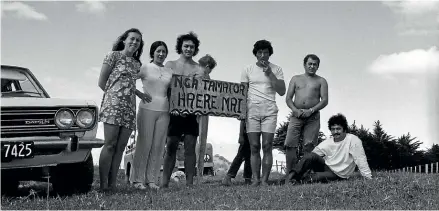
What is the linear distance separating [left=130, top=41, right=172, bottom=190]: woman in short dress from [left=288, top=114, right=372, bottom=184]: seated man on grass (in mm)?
1891

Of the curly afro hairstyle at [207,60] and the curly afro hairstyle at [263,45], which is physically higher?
the curly afro hairstyle at [263,45]

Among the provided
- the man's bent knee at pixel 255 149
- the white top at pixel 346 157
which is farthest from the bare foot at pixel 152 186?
the white top at pixel 346 157

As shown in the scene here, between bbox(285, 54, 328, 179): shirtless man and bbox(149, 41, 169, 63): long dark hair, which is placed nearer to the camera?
bbox(149, 41, 169, 63): long dark hair

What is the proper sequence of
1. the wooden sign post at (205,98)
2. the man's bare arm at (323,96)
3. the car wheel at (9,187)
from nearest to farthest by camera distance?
the wooden sign post at (205,98) < the man's bare arm at (323,96) < the car wheel at (9,187)

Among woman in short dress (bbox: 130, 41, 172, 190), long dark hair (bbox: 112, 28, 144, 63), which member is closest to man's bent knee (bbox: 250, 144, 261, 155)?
woman in short dress (bbox: 130, 41, 172, 190)

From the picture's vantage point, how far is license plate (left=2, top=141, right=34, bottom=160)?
5.12 metres

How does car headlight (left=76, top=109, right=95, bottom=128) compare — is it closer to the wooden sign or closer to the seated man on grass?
the wooden sign

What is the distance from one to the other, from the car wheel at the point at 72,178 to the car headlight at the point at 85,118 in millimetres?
688

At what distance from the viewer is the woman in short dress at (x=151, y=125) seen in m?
6.62

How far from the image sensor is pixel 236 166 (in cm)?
Result: 806

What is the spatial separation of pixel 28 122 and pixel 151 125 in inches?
65.6

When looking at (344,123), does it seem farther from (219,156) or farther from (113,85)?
(219,156)

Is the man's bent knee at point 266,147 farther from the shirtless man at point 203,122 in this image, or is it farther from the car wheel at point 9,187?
the car wheel at point 9,187

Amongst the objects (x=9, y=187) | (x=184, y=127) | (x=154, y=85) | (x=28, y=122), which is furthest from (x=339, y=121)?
(x=9, y=187)
